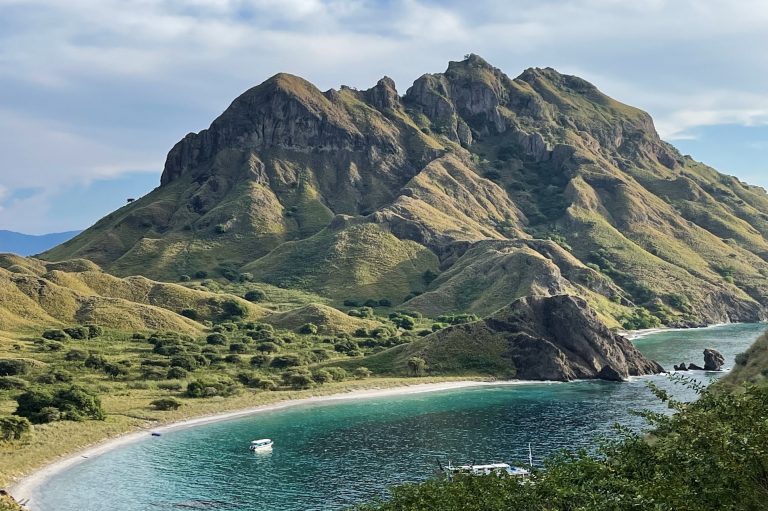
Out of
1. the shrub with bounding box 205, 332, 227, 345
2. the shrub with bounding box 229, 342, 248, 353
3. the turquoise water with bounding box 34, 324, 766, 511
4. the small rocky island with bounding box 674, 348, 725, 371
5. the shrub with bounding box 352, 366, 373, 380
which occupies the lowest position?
the turquoise water with bounding box 34, 324, 766, 511

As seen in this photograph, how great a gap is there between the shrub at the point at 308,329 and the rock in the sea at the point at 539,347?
34986 mm

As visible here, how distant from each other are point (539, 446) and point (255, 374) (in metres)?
69.7

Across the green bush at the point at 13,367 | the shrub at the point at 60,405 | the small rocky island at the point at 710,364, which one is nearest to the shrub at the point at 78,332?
the green bush at the point at 13,367

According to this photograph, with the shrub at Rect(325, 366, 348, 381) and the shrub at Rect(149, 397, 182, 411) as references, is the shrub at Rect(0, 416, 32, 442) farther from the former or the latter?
the shrub at Rect(325, 366, 348, 381)

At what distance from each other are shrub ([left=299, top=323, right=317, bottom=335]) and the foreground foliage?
484 feet

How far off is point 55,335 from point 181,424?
61.8 metres

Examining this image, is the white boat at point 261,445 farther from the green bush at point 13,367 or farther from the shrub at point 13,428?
the green bush at point 13,367

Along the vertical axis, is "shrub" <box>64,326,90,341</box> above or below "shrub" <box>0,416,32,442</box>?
above

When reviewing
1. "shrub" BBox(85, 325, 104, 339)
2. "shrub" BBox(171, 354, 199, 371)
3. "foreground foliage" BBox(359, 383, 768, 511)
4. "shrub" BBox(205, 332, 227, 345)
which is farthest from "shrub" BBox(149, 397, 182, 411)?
"foreground foliage" BBox(359, 383, 768, 511)

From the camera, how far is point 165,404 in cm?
11481

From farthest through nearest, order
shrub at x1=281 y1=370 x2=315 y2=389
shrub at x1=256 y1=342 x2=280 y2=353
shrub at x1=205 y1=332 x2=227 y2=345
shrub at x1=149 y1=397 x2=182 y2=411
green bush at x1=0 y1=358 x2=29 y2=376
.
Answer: shrub at x1=205 y1=332 x2=227 y2=345 → shrub at x1=256 y1=342 x2=280 y2=353 → shrub at x1=281 y1=370 x2=315 y2=389 → green bush at x1=0 y1=358 x2=29 y2=376 → shrub at x1=149 y1=397 x2=182 y2=411

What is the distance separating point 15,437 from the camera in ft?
292

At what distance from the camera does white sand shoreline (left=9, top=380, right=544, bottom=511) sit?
7638 cm

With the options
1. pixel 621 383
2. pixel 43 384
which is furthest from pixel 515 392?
pixel 43 384
